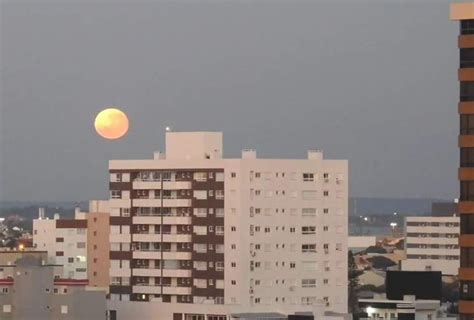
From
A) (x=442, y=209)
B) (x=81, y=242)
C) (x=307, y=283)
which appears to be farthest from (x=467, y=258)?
(x=442, y=209)

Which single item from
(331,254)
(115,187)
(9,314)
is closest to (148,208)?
(115,187)

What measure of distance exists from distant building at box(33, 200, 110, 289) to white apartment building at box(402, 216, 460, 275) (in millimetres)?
20856

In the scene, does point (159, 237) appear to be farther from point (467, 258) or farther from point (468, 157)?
point (467, 258)

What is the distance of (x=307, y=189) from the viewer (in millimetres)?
76125

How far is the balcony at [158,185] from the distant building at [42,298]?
783cm

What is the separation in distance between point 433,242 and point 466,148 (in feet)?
279

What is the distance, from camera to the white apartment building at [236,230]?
75062 mm

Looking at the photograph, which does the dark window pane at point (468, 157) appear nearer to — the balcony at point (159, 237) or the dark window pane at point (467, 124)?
the dark window pane at point (467, 124)

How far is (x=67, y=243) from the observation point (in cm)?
9625

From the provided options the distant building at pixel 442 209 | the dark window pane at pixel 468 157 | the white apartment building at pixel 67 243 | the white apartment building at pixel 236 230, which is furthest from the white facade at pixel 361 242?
the dark window pane at pixel 468 157

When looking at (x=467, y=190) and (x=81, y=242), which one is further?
(x=81, y=242)

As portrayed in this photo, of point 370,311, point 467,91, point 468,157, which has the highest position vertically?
point 467,91

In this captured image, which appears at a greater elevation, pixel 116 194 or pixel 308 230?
pixel 116 194

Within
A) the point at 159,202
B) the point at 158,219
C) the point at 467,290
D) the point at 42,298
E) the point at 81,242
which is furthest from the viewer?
the point at 81,242
